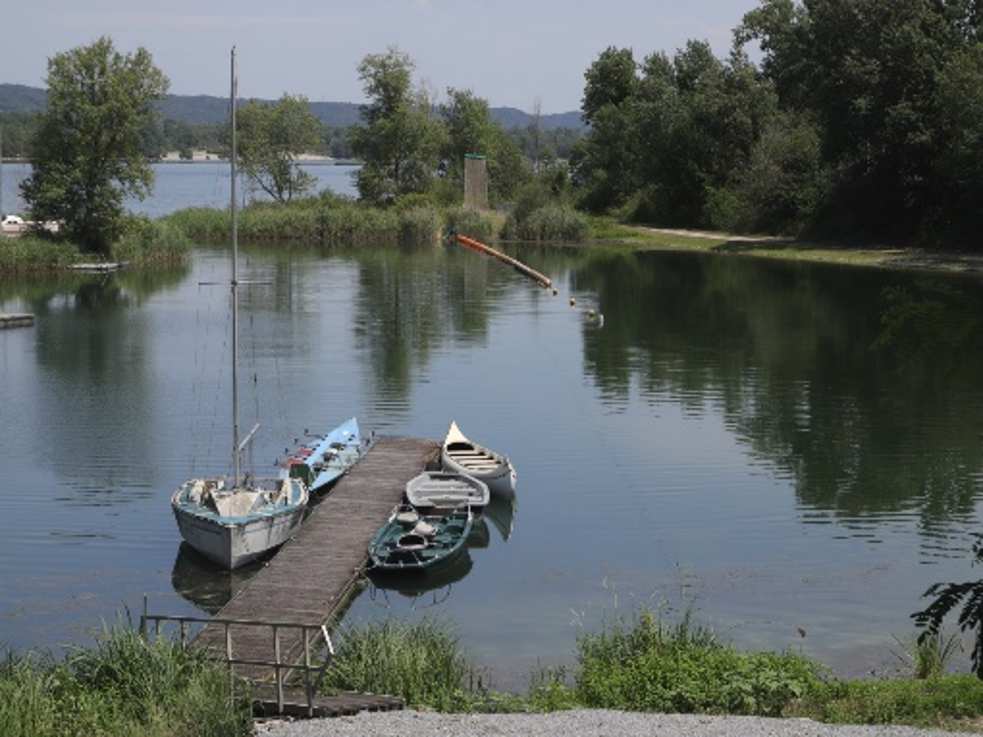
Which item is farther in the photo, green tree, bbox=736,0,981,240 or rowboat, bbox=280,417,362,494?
green tree, bbox=736,0,981,240

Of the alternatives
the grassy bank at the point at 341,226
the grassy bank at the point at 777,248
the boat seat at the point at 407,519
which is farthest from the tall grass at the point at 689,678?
the grassy bank at the point at 341,226

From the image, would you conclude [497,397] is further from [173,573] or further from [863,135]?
[863,135]

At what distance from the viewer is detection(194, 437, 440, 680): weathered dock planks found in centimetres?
2200

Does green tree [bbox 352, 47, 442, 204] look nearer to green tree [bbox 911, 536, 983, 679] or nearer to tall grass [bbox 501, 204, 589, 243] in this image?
tall grass [bbox 501, 204, 589, 243]

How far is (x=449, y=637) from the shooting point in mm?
23219

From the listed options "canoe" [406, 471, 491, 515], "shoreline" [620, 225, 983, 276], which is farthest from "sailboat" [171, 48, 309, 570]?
"shoreline" [620, 225, 983, 276]

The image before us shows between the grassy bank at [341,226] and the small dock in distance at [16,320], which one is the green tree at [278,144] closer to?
the grassy bank at [341,226]

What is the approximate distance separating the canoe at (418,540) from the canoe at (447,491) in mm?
399

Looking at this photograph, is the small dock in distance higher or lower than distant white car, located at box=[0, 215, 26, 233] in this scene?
lower

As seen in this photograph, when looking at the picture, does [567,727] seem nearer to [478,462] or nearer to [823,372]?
[478,462]

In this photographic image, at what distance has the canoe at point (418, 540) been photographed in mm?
27125

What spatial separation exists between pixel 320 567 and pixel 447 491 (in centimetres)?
552

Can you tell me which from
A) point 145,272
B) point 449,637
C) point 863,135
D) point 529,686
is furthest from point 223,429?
point 863,135

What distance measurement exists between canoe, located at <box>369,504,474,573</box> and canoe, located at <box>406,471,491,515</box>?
0.40 metres
